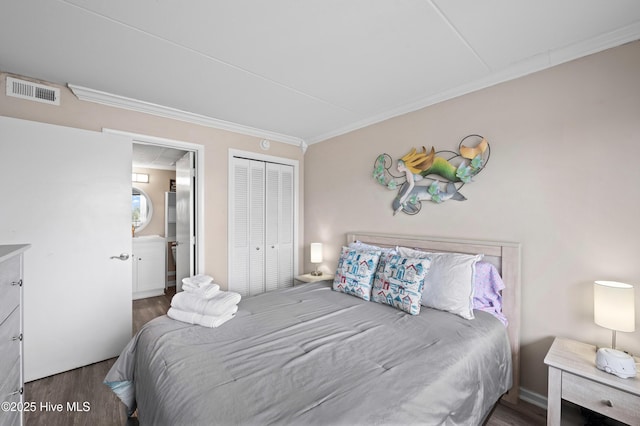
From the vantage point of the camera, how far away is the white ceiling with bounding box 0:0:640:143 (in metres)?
1.53

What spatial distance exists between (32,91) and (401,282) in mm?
3404

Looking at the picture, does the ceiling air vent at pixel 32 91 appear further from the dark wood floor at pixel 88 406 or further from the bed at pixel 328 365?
the dark wood floor at pixel 88 406

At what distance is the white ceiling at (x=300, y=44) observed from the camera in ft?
5.00

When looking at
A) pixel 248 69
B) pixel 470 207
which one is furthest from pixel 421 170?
pixel 248 69

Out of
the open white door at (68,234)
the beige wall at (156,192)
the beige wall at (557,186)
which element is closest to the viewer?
the beige wall at (557,186)

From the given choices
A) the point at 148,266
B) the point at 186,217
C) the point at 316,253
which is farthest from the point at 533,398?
the point at 148,266

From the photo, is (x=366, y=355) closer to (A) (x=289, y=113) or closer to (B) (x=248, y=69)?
(B) (x=248, y=69)

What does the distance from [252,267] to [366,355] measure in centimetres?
244

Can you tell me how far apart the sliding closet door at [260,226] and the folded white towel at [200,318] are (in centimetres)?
155

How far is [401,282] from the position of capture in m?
2.16

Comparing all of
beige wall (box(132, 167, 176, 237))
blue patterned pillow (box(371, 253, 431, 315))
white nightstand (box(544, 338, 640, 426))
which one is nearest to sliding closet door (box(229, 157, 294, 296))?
blue patterned pillow (box(371, 253, 431, 315))

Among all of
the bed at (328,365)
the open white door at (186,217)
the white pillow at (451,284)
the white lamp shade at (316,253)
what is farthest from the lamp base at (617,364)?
the open white door at (186,217)

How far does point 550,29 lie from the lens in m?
1.69

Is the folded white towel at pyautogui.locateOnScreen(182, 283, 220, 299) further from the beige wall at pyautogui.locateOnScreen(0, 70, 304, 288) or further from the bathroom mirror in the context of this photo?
the bathroom mirror
